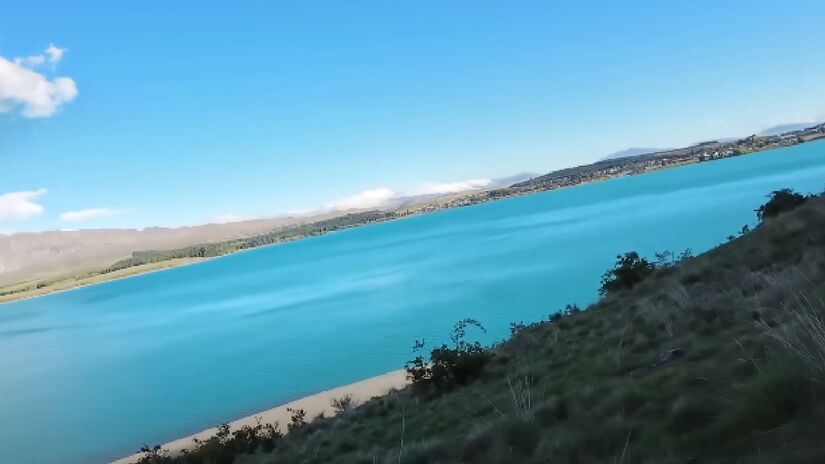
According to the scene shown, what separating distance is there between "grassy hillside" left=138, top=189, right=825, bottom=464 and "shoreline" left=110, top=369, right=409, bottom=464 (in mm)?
3938

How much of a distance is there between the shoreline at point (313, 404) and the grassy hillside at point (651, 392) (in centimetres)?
394

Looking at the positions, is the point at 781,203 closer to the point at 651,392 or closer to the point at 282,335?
the point at 651,392

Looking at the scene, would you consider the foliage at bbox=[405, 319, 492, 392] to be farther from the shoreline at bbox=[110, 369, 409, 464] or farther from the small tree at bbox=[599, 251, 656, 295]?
the small tree at bbox=[599, 251, 656, 295]

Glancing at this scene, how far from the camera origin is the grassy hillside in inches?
173

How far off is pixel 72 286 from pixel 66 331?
464ft

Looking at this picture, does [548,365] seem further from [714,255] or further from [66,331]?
[66,331]

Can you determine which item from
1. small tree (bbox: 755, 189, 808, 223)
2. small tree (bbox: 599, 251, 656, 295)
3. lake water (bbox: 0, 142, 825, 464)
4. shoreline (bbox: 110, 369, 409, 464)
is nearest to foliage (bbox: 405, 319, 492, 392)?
shoreline (bbox: 110, 369, 409, 464)

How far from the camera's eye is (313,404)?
20.7m

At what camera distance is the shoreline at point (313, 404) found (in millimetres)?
18734

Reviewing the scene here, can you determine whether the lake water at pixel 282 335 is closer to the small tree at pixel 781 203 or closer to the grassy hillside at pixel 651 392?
the small tree at pixel 781 203

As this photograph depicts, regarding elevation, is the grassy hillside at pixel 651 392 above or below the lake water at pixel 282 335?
above

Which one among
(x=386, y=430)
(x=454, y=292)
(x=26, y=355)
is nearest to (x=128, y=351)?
(x=26, y=355)

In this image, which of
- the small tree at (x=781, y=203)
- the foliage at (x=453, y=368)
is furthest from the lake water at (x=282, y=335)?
the foliage at (x=453, y=368)

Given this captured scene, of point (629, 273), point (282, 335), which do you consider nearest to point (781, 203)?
point (629, 273)
